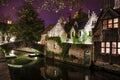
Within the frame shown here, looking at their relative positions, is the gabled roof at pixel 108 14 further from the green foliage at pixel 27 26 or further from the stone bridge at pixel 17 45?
the green foliage at pixel 27 26

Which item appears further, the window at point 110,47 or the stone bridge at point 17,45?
the stone bridge at point 17,45

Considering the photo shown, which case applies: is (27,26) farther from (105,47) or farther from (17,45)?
(105,47)

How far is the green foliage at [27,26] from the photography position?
44.0 meters

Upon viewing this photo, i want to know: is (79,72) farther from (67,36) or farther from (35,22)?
(35,22)

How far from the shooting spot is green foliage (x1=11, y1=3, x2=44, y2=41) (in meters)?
44.0

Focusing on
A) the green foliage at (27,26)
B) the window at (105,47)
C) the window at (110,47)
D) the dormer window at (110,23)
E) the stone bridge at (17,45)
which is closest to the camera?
the window at (110,47)

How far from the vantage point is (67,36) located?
149ft

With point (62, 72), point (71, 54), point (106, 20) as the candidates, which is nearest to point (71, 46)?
point (71, 54)

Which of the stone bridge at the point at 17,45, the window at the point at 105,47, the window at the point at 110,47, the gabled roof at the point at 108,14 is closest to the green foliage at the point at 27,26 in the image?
the stone bridge at the point at 17,45

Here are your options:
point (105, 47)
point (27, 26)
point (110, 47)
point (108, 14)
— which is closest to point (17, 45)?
point (27, 26)

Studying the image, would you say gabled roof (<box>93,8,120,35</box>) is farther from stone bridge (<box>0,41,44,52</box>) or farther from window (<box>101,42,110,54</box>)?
stone bridge (<box>0,41,44,52</box>)

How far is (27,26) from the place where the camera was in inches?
1742

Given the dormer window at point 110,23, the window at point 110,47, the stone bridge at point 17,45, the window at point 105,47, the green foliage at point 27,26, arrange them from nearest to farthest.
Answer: the window at point 110,47, the dormer window at point 110,23, the window at point 105,47, the stone bridge at point 17,45, the green foliage at point 27,26

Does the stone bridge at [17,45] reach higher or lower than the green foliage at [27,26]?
lower
